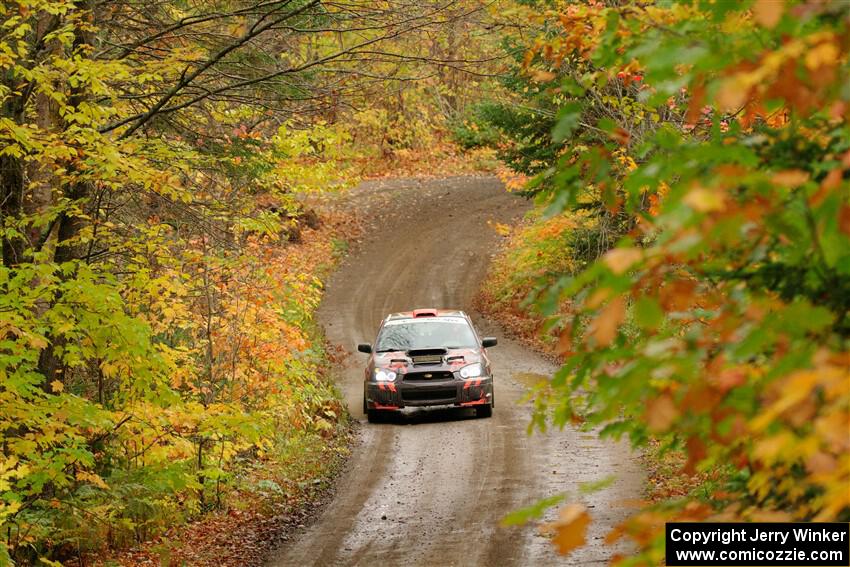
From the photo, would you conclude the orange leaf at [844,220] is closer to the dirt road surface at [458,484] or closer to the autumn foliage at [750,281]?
the autumn foliage at [750,281]

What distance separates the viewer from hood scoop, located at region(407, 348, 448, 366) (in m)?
15.7

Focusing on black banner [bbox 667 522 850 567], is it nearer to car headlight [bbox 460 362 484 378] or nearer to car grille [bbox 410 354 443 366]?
car headlight [bbox 460 362 484 378]

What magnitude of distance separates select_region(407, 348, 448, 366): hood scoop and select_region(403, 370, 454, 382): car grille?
205 mm

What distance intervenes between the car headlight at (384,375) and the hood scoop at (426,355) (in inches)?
17.3

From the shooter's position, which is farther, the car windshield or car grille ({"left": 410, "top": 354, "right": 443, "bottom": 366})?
the car windshield

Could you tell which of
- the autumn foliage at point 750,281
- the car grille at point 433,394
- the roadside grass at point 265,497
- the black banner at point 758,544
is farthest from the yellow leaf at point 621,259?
the car grille at point 433,394

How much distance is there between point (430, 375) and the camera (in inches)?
611

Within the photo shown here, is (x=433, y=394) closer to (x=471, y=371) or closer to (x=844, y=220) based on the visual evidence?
(x=471, y=371)

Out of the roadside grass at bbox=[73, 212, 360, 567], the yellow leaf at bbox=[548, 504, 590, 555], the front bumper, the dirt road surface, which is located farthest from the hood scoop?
the yellow leaf at bbox=[548, 504, 590, 555]

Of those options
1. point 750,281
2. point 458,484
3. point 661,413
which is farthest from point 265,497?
point 661,413

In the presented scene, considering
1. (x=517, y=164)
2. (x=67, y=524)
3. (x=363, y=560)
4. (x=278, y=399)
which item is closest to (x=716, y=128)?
(x=363, y=560)

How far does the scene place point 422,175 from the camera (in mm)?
45344

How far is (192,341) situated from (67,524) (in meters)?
4.58

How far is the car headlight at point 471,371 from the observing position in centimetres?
1549
